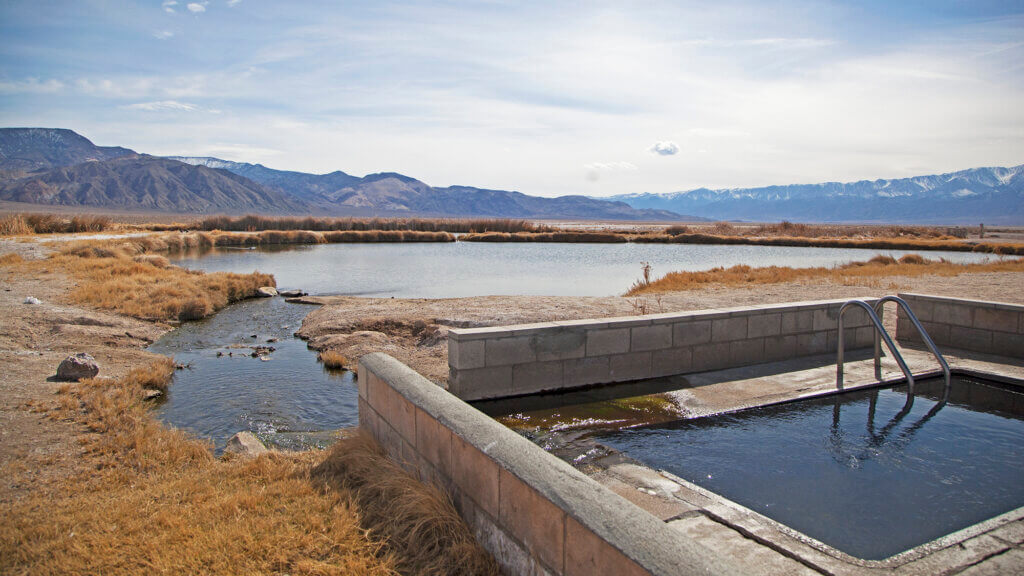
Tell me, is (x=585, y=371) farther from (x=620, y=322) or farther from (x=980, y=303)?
(x=980, y=303)

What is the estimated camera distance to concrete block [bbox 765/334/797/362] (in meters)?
8.38

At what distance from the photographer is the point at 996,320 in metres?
8.85

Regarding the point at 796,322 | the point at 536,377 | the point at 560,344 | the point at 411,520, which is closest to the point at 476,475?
the point at 411,520

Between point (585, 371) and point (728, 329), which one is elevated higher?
point (728, 329)

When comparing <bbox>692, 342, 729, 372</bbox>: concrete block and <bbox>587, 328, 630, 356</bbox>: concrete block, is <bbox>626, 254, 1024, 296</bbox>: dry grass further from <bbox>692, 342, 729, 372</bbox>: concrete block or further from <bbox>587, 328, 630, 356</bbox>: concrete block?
<bbox>587, 328, 630, 356</bbox>: concrete block

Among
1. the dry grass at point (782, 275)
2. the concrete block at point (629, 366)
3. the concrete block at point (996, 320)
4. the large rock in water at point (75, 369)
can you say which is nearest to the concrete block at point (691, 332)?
the concrete block at point (629, 366)

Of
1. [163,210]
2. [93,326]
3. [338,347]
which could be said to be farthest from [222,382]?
[163,210]

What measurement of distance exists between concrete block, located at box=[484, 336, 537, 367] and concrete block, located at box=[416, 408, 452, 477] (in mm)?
2493

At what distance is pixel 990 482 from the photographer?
200 inches

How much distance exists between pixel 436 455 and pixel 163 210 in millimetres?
190417

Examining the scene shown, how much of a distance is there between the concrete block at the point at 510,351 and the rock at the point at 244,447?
2.49 m

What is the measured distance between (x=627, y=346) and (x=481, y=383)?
1813mm

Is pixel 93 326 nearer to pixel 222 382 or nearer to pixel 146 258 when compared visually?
pixel 222 382

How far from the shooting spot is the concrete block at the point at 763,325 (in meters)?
8.18
